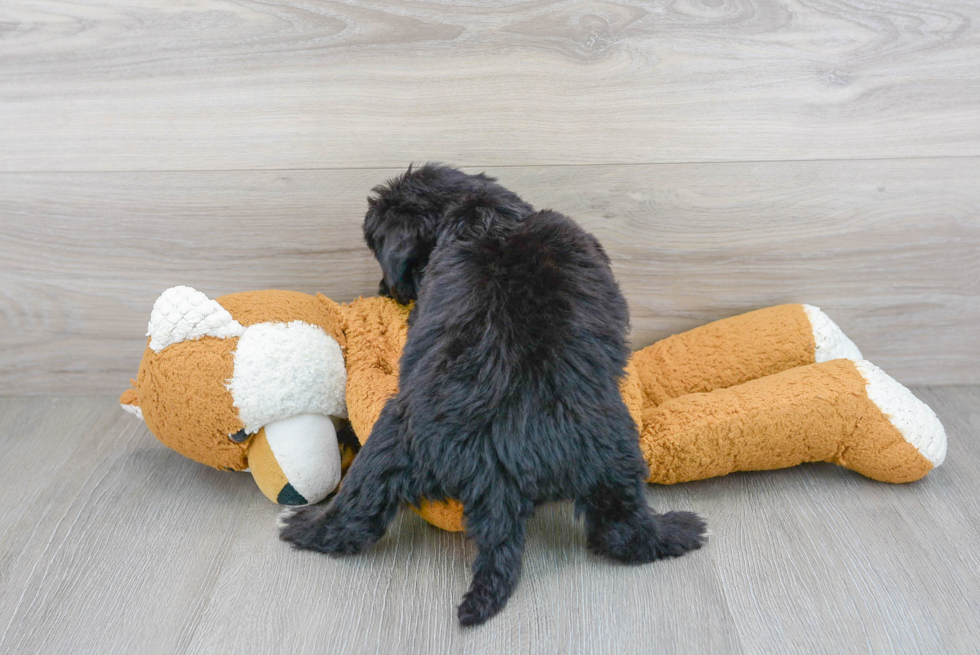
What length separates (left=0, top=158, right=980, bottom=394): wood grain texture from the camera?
1217 mm

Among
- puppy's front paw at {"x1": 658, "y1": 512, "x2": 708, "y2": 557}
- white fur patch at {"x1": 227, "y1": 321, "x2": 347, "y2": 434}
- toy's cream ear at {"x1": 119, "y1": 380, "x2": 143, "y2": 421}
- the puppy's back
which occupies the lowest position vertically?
toy's cream ear at {"x1": 119, "y1": 380, "x2": 143, "y2": 421}

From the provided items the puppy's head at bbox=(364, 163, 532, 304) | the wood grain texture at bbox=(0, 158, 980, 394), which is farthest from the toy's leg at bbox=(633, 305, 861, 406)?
the puppy's head at bbox=(364, 163, 532, 304)

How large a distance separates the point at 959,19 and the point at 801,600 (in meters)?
0.92

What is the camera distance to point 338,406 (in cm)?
108

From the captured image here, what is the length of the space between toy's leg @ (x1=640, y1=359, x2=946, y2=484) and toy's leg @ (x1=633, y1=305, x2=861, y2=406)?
0.09 metres

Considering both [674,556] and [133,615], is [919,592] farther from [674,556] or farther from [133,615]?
[133,615]

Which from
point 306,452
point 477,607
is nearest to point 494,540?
point 477,607

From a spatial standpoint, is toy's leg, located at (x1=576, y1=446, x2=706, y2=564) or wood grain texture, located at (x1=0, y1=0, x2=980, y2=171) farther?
wood grain texture, located at (x1=0, y1=0, x2=980, y2=171)

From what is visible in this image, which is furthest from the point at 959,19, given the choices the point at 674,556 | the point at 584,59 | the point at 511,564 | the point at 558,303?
the point at 511,564

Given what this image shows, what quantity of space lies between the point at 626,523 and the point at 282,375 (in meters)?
0.51

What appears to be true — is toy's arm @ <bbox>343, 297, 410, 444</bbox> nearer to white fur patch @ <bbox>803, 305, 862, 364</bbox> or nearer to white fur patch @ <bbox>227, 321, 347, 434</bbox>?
white fur patch @ <bbox>227, 321, 347, 434</bbox>

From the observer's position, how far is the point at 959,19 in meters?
1.14

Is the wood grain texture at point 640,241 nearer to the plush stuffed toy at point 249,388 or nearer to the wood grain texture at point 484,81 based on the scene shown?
the wood grain texture at point 484,81

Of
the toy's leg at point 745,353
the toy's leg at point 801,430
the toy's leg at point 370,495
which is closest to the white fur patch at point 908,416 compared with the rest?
the toy's leg at point 801,430
